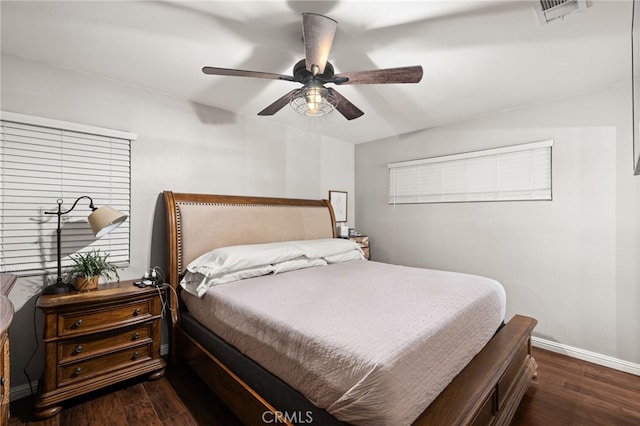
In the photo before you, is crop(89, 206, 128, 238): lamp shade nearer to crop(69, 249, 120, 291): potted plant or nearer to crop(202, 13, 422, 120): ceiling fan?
crop(69, 249, 120, 291): potted plant

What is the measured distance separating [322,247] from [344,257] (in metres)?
0.35

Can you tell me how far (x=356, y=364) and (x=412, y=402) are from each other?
267 mm

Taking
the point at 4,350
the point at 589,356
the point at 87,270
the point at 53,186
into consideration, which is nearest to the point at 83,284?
the point at 87,270

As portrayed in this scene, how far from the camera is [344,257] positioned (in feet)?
10.8

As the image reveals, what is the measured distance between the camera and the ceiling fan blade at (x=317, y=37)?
1439 mm

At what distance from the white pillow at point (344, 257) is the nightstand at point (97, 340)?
1648mm

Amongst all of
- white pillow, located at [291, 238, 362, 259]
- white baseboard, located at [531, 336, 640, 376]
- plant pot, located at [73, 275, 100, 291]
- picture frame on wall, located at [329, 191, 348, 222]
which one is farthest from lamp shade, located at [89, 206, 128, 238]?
white baseboard, located at [531, 336, 640, 376]

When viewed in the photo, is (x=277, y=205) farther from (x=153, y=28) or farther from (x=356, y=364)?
(x=356, y=364)

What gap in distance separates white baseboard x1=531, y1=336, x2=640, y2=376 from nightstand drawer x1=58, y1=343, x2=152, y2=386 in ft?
12.3

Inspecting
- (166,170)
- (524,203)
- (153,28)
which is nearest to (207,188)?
(166,170)

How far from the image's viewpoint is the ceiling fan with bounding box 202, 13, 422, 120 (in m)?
1.51

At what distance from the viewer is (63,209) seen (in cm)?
226

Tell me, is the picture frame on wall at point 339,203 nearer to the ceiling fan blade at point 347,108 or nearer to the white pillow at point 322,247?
the white pillow at point 322,247

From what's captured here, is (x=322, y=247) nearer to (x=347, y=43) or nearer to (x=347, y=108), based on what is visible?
(x=347, y=108)
